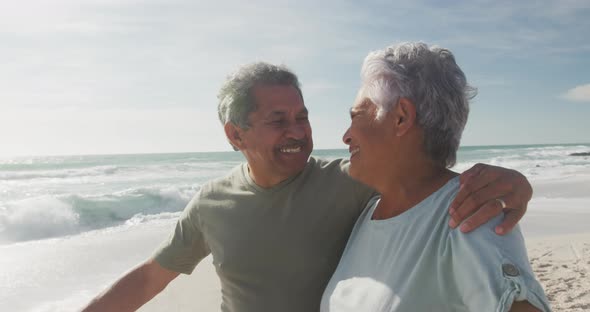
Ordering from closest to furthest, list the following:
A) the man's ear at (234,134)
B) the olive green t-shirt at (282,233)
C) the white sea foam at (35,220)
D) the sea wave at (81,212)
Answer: the olive green t-shirt at (282,233)
the man's ear at (234,134)
the white sea foam at (35,220)
the sea wave at (81,212)

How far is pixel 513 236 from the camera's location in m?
1.43

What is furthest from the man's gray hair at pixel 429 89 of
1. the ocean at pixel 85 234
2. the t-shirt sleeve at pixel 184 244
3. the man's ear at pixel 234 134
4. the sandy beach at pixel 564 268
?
the ocean at pixel 85 234

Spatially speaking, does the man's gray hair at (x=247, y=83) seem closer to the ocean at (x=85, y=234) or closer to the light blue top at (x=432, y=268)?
the light blue top at (x=432, y=268)

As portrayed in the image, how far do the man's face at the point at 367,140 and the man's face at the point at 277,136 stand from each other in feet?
1.93

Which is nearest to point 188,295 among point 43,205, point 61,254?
point 61,254

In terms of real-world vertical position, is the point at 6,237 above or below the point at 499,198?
below

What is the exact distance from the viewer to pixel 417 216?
1.75 meters

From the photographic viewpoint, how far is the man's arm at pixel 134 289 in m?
2.55

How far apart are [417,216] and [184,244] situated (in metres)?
1.43

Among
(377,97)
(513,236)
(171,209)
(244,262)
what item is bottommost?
(171,209)

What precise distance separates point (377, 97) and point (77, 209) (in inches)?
481

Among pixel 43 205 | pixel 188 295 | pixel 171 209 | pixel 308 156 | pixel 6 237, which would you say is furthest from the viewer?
pixel 171 209

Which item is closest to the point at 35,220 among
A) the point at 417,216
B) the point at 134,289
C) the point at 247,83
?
the point at 134,289

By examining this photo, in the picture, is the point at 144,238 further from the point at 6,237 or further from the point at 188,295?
the point at 188,295
